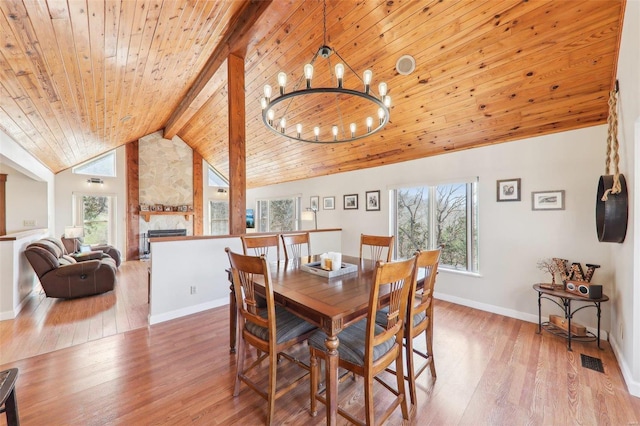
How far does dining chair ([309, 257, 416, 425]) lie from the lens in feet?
4.63

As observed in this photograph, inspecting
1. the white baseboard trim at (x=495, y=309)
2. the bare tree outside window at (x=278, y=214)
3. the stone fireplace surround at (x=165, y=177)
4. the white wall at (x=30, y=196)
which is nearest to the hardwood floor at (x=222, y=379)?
the white baseboard trim at (x=495, y=309)

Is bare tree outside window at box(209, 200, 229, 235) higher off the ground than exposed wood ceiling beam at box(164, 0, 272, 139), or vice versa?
exposed wood ceiling beam at box(164, 0, 272, 139)

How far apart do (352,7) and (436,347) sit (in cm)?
358

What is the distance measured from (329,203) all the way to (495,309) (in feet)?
11.8

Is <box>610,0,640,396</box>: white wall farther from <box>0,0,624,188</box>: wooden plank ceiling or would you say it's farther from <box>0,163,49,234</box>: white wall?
<box>0,163,49,234</box>: white wall

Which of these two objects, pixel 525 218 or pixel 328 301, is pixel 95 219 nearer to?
pixel 328 301

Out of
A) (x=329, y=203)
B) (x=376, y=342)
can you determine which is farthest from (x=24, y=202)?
(x=376, y=342)

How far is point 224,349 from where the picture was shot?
8.36 ft

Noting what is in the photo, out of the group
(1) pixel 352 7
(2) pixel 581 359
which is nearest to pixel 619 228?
(2) pixel 581 359

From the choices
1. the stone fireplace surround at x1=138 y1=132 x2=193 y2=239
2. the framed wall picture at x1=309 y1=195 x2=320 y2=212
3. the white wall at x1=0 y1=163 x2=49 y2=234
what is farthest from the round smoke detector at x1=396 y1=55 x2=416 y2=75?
the white wall at x1=0 y1=163 x2=49 y2=234

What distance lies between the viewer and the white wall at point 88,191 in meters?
6.62

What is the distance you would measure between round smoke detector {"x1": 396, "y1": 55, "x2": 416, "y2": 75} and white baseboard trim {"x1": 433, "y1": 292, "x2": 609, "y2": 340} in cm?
326

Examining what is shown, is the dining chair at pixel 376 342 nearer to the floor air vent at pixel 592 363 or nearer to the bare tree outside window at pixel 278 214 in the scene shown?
the floor air vent at pixel 592 363

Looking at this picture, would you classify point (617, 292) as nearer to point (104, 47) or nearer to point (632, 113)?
point (632, 113)
